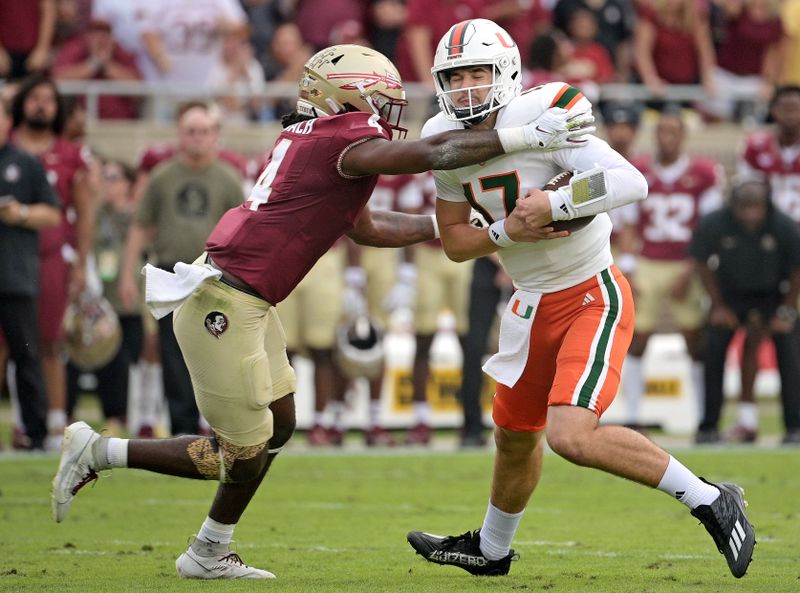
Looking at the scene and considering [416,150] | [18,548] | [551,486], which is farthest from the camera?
[551,486]

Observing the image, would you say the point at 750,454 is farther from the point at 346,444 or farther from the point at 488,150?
the point at 488,150

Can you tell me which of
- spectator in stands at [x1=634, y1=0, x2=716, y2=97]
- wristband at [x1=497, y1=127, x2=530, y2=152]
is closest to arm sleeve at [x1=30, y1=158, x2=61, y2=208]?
wristband at [x1=497, y1=127, x2=530, y2=152]

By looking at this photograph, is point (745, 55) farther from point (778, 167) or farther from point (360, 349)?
point (360, 349)

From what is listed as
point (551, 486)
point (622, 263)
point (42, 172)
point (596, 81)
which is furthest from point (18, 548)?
point (596, 81)

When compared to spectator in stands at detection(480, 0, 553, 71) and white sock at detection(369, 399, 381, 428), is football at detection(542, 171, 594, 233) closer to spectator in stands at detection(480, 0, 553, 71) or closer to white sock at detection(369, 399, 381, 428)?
white sock at detection(369, 399, 381, 428)

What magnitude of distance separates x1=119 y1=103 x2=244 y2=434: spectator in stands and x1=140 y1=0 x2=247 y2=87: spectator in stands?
3.12m

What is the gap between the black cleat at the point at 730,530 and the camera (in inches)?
198

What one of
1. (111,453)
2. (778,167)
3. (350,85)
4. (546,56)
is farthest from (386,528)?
(778,167)

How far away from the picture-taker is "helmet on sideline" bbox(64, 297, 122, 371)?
35.5 ft

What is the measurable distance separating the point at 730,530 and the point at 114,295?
720cm

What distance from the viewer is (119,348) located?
434 inches

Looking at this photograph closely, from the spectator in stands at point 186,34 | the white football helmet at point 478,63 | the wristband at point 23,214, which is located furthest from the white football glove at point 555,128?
the spectator in stands at point 186,34

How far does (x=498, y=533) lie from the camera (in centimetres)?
566

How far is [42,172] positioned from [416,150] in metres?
5.05
